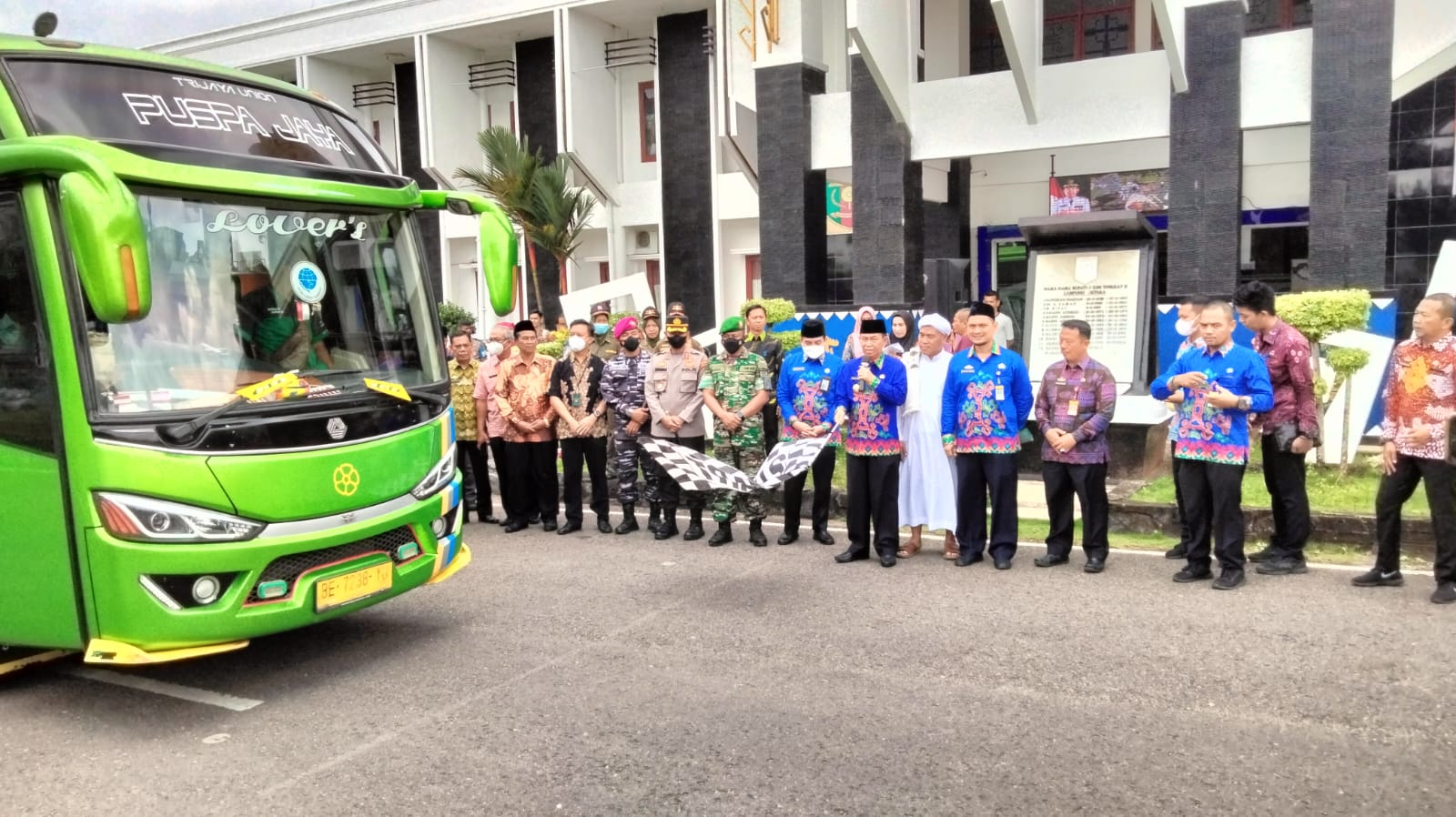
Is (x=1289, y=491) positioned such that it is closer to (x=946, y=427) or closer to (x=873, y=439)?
(x=946, y=427)

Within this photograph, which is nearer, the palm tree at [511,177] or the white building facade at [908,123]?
the white building facade at [908,123]

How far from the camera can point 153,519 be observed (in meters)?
4.91

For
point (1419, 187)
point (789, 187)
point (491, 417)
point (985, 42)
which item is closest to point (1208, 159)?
point (1419, 187)

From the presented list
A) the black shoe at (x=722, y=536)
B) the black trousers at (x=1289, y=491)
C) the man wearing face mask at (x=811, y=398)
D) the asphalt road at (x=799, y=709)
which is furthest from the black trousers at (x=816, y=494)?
the black trousers at (x=1289, y=491)

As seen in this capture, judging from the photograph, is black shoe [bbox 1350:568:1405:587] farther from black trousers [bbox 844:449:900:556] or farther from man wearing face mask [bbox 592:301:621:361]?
man wearing face mask [bbox 592:301:621:361]

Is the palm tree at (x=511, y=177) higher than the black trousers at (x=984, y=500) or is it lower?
higher

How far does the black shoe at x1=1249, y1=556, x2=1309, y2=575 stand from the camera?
23.7 feet

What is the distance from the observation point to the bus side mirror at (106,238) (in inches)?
170

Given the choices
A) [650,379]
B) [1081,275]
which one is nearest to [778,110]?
[1081,275]

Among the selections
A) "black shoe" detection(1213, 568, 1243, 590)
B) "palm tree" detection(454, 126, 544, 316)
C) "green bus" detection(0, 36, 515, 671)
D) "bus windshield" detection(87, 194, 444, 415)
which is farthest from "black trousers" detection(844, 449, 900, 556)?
"palm tree" detection(454, 126, 544, 316)

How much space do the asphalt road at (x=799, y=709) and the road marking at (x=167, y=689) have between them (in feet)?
0.19

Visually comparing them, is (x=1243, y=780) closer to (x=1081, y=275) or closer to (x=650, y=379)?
(x=650, y=379)

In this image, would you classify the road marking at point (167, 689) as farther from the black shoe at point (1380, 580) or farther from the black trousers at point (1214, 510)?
the black shoe at point (1380, 580)

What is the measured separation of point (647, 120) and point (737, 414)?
14.5m
